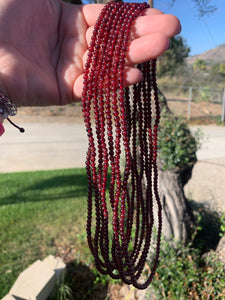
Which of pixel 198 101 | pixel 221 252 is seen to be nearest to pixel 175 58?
pixel 198 101

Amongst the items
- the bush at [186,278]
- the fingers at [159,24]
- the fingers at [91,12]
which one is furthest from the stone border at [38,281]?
the fingers at [159,24]

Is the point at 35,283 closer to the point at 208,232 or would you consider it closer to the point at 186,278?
the point at 186,278

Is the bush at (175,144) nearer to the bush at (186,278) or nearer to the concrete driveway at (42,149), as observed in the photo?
the bush at (186,278)

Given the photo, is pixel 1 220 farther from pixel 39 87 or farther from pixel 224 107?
pixel 224 107

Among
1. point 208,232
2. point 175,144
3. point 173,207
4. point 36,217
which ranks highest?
point 175,144

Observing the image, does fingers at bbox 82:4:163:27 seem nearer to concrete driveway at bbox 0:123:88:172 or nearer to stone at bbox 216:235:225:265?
stone at bbox 216:235:225:265

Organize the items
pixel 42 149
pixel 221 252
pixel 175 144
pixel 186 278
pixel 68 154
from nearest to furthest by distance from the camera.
Answer: pixel 186 278, pixel 221 252, pixel 175 144, pixel 68 154, pixel 42 149
